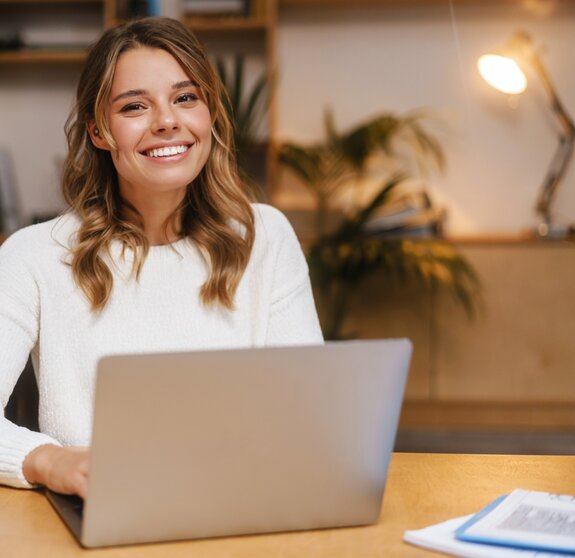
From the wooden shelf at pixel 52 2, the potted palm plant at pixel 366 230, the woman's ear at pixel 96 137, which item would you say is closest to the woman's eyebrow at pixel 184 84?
the woman's ear at pixel 96 137

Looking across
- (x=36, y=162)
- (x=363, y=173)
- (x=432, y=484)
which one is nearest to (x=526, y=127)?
(x=363, y=173)

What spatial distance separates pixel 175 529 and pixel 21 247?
28.1 inches

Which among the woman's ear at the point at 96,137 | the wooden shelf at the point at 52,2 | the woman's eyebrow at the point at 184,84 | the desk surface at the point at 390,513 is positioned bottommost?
the desk surface at the point at 390,513

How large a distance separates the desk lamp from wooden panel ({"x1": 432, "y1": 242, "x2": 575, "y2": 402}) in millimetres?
176

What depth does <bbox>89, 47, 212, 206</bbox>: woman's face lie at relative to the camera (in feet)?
5.06

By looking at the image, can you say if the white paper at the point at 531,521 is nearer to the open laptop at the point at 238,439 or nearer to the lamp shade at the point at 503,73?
the open laptop at the point at 238,439

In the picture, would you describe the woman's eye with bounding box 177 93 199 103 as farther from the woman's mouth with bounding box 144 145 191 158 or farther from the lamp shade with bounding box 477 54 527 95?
the lamp shade with bounding box 477 54 527 95

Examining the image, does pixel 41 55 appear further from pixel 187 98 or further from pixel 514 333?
pixel 187 98

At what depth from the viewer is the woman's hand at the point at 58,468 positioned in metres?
1.09

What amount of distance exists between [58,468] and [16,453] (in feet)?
0.37

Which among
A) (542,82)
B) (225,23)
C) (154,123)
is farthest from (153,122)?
(542,82)

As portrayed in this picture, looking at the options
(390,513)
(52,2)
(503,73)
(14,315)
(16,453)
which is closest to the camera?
(390,513)

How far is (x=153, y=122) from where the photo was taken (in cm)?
154

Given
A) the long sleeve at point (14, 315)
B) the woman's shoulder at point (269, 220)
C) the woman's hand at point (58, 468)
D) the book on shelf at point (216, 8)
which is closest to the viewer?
the woman's hand at point (58, 468)
